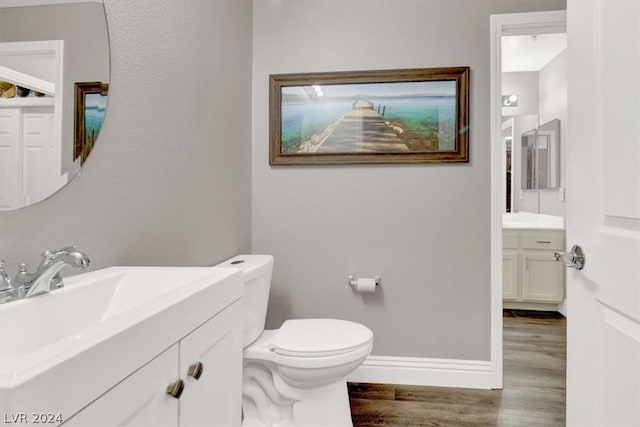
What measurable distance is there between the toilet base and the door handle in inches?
42.4

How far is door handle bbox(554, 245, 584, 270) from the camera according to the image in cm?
101

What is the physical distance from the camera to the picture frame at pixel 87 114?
109cm

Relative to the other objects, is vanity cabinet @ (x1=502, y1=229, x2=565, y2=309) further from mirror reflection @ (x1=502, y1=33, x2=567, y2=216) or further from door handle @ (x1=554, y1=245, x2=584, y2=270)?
door handle @ (x1=554, y1=245, x2=584, y2=270)

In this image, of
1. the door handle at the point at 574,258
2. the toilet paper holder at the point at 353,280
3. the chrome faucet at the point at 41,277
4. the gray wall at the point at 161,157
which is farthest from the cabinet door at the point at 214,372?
the toilet paper holder at the point at 353,280

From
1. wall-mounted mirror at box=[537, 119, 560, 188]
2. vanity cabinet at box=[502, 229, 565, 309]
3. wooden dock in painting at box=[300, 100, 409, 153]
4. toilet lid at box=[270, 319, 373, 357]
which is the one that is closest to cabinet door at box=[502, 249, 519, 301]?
vanity cabinet at box=[502, 229, 565, 309]

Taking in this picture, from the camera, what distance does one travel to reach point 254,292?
174 centimetres

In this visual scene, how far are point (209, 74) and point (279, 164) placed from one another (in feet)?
2.31

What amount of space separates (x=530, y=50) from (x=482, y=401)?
3296 mm

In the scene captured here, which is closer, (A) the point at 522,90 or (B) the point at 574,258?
(B) the point at 574,258

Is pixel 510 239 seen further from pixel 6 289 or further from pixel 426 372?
pixel 6 289

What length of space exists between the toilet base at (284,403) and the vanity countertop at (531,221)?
8.66ft

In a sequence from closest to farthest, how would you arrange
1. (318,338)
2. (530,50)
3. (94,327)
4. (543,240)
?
(94,327)
(318,338)
(543,240)
(530,50)

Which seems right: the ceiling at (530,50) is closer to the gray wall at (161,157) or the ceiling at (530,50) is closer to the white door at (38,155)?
the gray wall at (161,157)

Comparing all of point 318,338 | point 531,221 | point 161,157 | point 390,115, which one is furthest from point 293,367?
point 531,221
